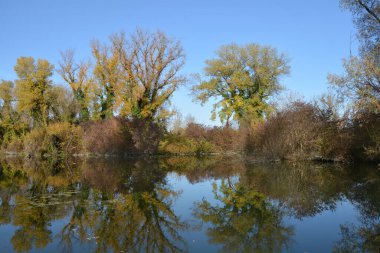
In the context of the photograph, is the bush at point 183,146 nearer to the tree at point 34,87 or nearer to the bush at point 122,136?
the bush at point 122,136

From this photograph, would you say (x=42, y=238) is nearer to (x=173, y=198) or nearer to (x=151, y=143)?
(x=173, y=198)

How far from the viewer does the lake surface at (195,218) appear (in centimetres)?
557

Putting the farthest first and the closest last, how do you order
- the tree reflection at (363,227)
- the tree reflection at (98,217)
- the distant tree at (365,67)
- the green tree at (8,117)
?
the green tree at (8,117) < the distant tree at (365,67) < the tree reflection at (98,217) < the tree reflection at (363,227)

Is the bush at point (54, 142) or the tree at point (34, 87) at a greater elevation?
the tree at point (34, 87)

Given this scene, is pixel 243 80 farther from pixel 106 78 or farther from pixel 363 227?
pixel 363 227

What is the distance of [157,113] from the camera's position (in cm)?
3466

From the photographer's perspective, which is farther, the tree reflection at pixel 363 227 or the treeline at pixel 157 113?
the treeline at pixel 157 113

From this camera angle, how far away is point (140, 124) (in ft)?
97.9

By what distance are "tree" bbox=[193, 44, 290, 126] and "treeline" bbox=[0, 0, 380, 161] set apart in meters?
0.12

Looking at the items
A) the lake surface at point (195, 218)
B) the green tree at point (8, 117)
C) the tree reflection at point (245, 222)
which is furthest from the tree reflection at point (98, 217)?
the green tree at point (8, 117)

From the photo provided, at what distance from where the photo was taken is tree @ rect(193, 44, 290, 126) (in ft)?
132

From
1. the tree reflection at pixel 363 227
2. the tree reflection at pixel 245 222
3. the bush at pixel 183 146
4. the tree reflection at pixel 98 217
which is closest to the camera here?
the tree reflection at pixel 363 227

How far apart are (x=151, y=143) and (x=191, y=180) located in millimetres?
17475

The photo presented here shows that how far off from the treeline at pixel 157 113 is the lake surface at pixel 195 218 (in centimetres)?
881
